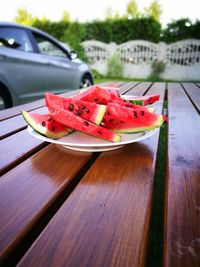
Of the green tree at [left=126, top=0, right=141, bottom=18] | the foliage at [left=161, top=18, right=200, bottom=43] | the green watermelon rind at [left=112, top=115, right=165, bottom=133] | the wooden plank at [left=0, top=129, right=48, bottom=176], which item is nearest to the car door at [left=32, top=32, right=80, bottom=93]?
the wooden plank at [left=0, top=129, right=48, bottom=176]

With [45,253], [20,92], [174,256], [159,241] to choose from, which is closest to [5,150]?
[45,253]

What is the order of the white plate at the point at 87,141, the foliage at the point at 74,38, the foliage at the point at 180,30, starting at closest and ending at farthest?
the white plate at the point at 87,141 → the foliage at the point at 180,30 → the foliage at the point at 74,38

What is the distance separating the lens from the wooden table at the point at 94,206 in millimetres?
423

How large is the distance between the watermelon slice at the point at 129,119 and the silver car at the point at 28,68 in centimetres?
300

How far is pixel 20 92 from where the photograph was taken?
12.3 ft

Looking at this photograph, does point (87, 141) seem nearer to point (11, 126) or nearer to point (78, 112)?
point (78, 112)

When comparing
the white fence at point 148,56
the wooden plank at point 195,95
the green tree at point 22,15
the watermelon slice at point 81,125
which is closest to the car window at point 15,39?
the wooden plank at point 195,95

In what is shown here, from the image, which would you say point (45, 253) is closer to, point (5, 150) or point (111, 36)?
point (5, 150)

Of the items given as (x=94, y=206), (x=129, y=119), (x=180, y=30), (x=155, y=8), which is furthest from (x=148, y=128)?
(x=155, y=8)

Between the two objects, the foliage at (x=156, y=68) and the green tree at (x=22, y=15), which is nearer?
the foliage at (x=156, y=68)

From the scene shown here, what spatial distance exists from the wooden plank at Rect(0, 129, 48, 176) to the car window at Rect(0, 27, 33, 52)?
297 centimetres

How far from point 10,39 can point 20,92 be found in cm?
81

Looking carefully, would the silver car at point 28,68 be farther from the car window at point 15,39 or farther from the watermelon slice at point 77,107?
the watermelon slice at point 77,107

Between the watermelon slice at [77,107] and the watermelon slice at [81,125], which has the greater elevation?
the watermelon slice at [77,107]
